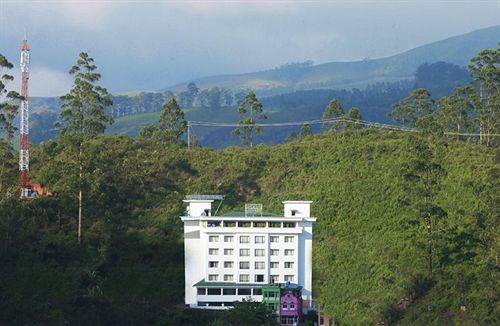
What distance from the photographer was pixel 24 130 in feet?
217

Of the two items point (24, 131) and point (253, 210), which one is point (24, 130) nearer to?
point (24, 131)

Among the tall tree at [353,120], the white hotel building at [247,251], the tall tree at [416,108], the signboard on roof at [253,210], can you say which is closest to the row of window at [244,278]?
the white hotel building at [247,251]

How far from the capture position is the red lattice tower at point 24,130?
65.6 meters

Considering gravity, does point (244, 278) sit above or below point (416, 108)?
below

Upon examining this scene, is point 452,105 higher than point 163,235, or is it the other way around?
point 452,105

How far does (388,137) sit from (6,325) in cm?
3459

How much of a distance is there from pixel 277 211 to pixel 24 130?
60.8 ft

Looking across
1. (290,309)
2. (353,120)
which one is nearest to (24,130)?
(290,309)

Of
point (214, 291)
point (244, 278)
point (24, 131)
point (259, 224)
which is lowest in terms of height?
point (214, 291)

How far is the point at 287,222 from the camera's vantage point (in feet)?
201

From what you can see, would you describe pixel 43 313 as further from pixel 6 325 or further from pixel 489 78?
pixel 489 78

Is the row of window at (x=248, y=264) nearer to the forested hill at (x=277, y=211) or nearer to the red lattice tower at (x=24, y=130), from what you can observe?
the forested hill at (x=277, y=211)

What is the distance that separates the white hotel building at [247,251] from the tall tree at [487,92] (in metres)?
26.6

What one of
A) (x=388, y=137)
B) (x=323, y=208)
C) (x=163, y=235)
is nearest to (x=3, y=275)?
(x=163, y=235)
